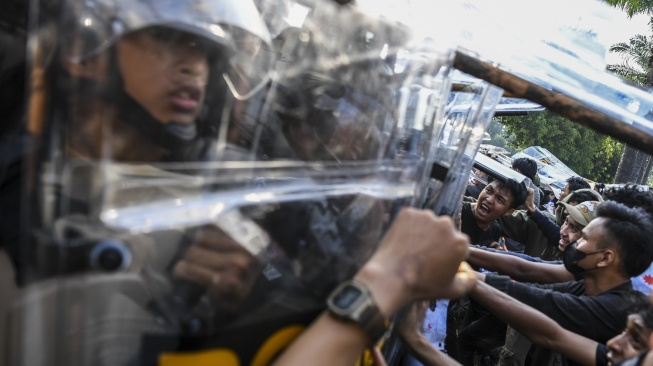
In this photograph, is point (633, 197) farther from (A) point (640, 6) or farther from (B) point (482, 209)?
(A) point (640, 6)

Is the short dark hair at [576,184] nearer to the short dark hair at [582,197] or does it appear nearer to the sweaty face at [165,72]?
the short dark hair at [582,197]

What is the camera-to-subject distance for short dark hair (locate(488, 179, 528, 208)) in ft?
14.0

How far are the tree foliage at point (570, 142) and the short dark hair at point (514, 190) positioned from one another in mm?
20570

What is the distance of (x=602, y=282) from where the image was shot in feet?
8.30

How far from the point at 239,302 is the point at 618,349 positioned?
154cm

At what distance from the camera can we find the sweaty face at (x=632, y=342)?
5.71 feet

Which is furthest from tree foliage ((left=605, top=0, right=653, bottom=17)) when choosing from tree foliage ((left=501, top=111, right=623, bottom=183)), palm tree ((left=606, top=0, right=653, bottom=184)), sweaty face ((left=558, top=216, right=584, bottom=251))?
sweaty face ((left=558, top=216, right=584, bottom=251))

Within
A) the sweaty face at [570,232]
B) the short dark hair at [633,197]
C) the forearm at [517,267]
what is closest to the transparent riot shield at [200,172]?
the forearm at [517,267]

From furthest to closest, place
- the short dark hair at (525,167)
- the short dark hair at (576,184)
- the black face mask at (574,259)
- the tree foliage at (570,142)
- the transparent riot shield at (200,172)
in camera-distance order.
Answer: the tree foliage at (570,142), the short dark hair at (525,167), the short dark hair at (576,184), the black face mask at (574,259), the transparent riot shield at (200,172)

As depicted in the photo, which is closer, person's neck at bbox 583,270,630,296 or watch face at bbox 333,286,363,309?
watch face at bbox 333,286,363,309

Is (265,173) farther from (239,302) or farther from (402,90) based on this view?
(402,90)

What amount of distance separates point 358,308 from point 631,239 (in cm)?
210

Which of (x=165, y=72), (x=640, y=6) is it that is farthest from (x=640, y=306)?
(x=640, y=6)

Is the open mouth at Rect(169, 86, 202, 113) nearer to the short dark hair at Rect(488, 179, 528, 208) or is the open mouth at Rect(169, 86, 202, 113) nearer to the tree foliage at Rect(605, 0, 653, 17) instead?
the short dark hair at Rect(488, 179, 528, 208)
